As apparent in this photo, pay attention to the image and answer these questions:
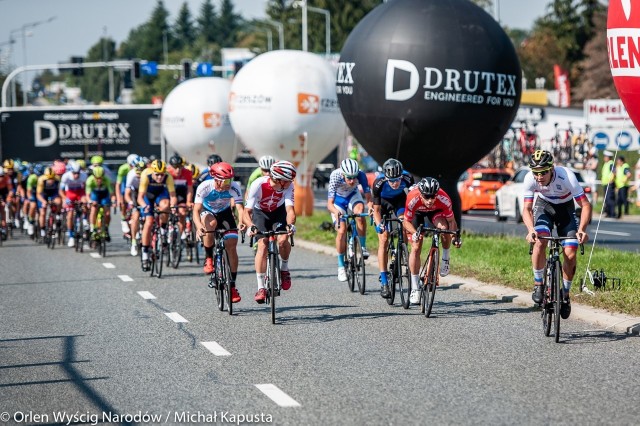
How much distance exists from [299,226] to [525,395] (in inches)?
874

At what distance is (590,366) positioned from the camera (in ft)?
32.8

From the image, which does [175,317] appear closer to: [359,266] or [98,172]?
[359,266]

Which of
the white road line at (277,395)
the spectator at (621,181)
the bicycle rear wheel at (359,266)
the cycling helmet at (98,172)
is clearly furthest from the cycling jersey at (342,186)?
the spectator at (621,181)

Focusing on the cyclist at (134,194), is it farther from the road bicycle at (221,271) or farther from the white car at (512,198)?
the white car at (512,198)

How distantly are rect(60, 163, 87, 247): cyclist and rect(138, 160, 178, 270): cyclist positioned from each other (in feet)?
20.7

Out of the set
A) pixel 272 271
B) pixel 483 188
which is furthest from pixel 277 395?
pixel 483 188

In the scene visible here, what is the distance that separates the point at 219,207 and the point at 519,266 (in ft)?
16.4

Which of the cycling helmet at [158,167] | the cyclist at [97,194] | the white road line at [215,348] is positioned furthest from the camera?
the cyclist at [97,194]

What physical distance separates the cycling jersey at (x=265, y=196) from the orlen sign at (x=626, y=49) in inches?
160

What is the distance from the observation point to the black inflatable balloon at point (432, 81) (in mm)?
22672

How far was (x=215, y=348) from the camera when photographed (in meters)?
11.4

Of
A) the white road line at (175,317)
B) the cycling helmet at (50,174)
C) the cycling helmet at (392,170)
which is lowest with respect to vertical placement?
the white road line at (175,317)

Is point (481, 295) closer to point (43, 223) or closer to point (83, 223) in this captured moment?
point (83, 223)

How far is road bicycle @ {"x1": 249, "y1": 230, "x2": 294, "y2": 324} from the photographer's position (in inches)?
514
